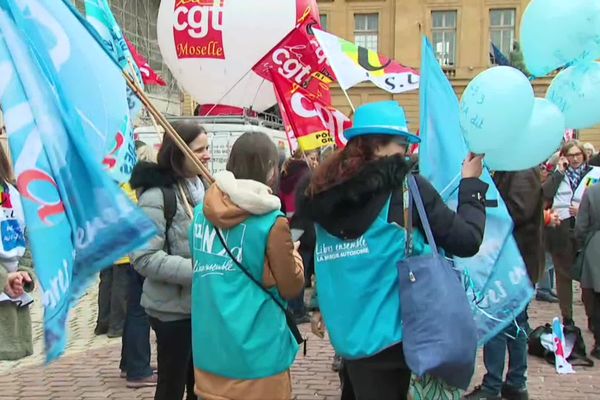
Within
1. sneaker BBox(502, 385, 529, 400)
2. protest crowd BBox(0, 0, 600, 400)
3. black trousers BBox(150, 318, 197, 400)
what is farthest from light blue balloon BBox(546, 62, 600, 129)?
black trousers BBox(150, 318, 197, 400)

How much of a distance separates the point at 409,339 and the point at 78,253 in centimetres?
130

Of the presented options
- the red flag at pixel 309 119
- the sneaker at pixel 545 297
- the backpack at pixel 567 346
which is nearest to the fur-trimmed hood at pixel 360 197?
the backpack at pixel 567 346

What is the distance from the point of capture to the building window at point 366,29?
1367 inches

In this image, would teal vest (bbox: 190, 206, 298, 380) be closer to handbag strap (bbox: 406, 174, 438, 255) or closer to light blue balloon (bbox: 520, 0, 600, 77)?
handbag strap (bbox: 406, 174, 438, 255)

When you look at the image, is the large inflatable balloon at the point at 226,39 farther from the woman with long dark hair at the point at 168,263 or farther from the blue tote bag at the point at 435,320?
the blue tote bag at the point at 435,320

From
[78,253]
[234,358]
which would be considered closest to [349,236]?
[234,358]

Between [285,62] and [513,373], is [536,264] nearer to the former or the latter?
[513,373]

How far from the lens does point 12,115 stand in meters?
2.34

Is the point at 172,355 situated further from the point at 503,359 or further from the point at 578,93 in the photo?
the point at 578,93

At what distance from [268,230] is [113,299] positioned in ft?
14.0

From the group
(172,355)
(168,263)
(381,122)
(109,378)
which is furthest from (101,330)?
(381,122)

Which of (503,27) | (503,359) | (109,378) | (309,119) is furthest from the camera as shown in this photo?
(503,27)

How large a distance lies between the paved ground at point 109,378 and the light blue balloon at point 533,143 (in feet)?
7.35

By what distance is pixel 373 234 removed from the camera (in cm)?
288
